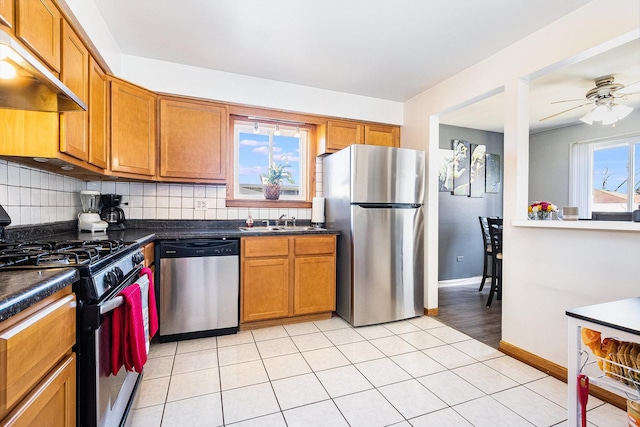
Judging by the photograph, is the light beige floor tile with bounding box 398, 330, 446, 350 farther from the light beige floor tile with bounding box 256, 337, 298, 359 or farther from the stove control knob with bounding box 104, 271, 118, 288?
the stove control knob with bounding box 104, 271, 118, 288

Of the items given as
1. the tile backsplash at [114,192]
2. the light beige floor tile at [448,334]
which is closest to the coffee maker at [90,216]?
the tile backsplash at [114,192]

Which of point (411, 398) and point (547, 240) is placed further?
point (547, 240)

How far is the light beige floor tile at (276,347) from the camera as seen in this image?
89.5 inches

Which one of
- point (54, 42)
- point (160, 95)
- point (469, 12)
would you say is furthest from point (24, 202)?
point (469, 12)

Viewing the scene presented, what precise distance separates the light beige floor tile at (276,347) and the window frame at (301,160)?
142 centimetres

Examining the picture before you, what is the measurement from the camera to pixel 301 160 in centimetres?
356

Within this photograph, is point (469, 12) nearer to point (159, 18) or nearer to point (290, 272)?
point (159, 18)

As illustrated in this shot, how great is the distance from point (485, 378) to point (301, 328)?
1.51 metres

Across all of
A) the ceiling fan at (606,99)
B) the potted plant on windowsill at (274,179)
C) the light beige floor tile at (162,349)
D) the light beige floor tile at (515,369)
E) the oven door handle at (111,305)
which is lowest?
the light beige floor tile at (515,369)

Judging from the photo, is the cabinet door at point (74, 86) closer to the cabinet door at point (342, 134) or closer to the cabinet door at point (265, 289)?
the cabinet door at point (265, 289)

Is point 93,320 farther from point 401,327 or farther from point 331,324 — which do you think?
point 401,327

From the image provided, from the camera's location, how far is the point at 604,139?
4145 mm

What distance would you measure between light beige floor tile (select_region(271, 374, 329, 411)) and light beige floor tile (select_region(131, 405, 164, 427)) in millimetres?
625

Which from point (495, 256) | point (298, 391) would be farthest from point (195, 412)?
point (495, 256)
